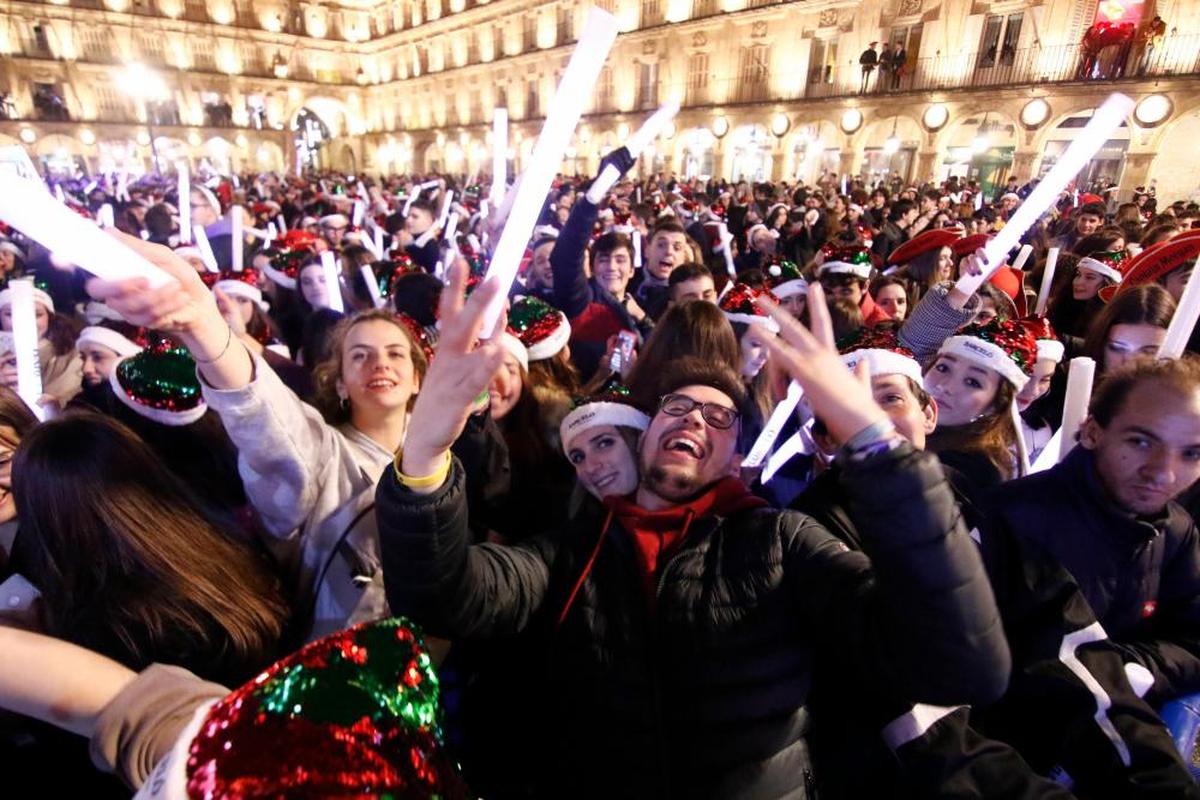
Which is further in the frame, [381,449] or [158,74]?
[158,74]

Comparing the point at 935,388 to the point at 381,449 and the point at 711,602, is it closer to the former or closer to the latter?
the point at 711,602

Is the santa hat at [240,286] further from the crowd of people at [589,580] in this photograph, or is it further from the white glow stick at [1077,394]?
the white glow stick at [1077,394]

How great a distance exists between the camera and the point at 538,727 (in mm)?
1690

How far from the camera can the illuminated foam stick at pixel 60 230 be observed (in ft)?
2.56

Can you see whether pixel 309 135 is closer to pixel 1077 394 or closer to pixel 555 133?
pixel 555 133

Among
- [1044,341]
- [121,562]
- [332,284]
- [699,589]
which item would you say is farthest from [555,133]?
[332,284]

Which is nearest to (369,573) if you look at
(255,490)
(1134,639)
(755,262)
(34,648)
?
(255,490)

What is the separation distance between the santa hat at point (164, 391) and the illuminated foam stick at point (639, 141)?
77.3 inches

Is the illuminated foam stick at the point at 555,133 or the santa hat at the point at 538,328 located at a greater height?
the illuminated foam stick at the point at 555,133

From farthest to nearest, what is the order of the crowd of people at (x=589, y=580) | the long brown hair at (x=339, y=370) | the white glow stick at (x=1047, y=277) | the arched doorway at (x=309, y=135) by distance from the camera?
the arched doorway at (x=309, y=135), the white glow stick at (x=1047, y=277), the long brown hair at (x=339, y=370), the crowd of people at (x=589, y=580)

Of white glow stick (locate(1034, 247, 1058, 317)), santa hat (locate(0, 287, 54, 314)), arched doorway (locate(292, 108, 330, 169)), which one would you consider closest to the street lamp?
arched doorway (locate(292, 108, 330, 169))

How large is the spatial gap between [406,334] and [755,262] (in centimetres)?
625

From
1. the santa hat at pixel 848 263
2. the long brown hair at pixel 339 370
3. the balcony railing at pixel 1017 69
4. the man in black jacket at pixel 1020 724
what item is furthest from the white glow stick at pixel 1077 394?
the balcony railing at pixel 1017 69

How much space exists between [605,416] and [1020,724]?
1396 mm
